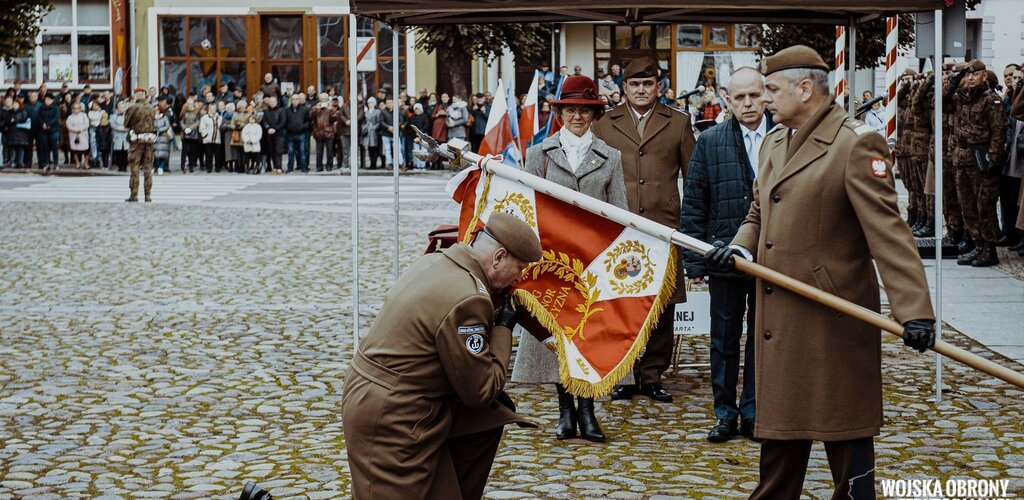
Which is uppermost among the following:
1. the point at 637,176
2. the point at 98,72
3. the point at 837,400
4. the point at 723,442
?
the point at 98,72

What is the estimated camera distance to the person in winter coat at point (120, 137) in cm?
3222

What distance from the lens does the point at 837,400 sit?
512 cm

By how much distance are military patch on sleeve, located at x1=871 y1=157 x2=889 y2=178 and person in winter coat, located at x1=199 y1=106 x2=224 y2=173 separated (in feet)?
92.1

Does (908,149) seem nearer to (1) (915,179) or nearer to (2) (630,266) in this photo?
(1) (915,179)

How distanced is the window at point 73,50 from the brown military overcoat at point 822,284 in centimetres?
4007

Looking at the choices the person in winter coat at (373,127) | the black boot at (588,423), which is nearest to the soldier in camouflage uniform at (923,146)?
the black boot at (588,423)

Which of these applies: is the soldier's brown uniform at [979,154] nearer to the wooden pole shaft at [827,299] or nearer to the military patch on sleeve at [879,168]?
the wooden pole shaft at [827,299]

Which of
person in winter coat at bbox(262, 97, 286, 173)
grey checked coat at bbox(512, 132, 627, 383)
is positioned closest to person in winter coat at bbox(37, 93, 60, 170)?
person in winter coat at bbox(262, 97, 286, 173)

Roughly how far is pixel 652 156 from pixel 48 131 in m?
27.2

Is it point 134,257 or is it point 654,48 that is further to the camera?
point 654,48

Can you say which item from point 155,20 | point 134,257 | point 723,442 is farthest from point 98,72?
point 723,442

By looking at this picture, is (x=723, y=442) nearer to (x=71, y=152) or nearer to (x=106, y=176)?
(x=106, y=176)

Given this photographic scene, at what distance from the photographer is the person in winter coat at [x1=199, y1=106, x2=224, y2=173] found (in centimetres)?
3197

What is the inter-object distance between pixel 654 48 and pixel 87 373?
3498 cm
